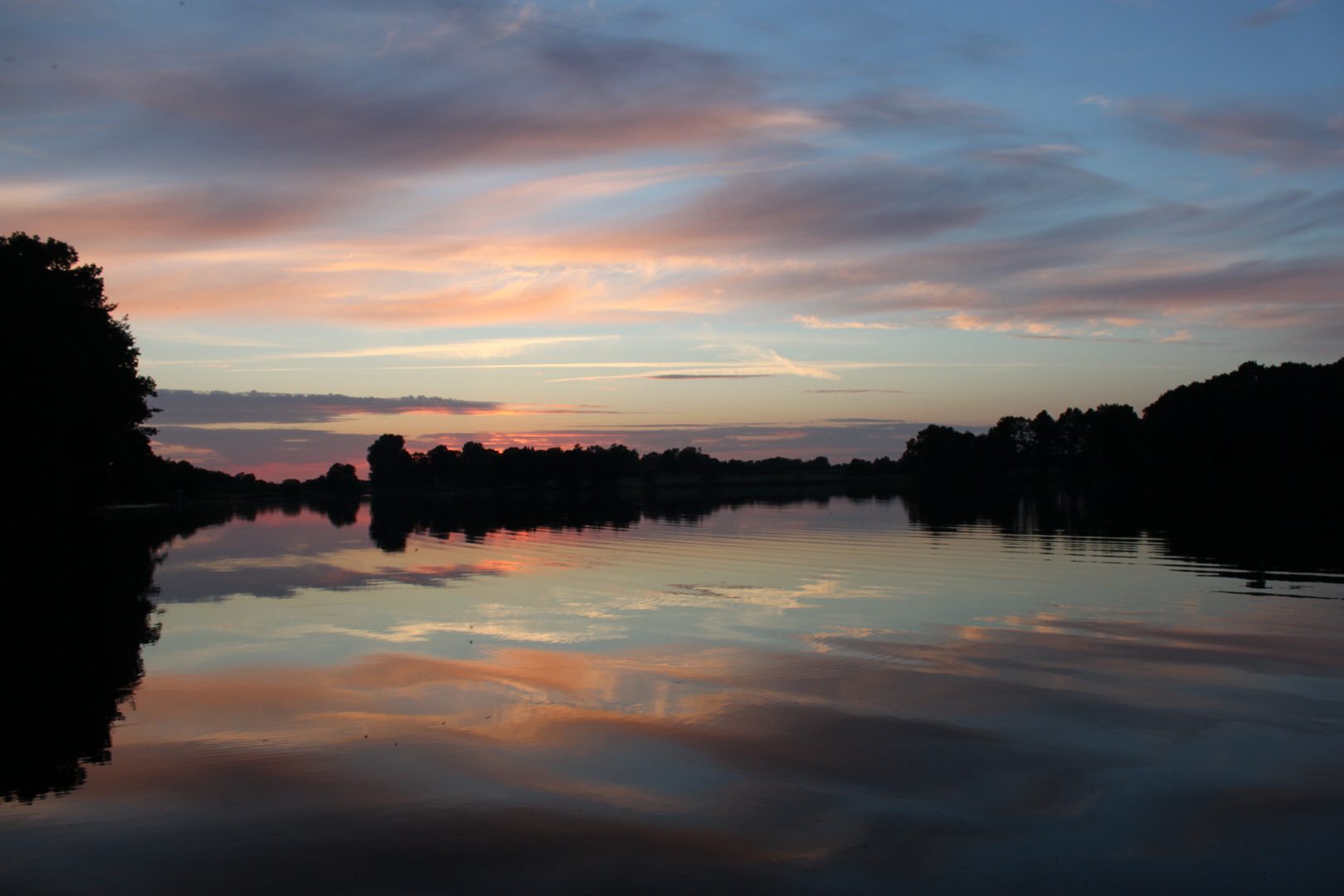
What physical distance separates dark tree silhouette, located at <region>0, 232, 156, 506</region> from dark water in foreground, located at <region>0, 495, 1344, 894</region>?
74.4ft

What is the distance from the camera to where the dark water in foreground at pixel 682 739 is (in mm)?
5617

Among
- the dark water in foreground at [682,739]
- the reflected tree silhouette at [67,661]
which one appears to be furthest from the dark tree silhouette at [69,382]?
the dark water in foreground at [682,739]

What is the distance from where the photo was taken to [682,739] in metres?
8.13

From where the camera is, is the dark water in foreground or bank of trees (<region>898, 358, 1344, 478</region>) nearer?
the dark water in foreground

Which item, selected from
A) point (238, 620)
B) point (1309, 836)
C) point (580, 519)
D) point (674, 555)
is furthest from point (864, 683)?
point (580, 519)

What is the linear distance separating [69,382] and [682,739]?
3988cm

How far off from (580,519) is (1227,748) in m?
42.9

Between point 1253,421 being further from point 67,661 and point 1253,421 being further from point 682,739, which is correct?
point 67,661

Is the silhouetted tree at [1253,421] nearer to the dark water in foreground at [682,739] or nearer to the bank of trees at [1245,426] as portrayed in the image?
the bank of trees at [1245,426]

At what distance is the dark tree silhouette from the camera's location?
117 ft

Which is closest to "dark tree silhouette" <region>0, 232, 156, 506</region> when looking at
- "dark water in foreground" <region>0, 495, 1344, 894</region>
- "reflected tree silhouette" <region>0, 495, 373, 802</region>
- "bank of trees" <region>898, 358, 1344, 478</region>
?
"reflected tree silhouette" <region>0, 495, 373, 802</region>

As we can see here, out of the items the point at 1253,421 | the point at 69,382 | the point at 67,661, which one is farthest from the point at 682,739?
the point at 1253,421

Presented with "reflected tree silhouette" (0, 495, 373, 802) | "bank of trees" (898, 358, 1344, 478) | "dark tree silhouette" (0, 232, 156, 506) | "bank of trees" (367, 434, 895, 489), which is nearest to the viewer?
"reflected tree silhouette" (0, 495, 373, 802)

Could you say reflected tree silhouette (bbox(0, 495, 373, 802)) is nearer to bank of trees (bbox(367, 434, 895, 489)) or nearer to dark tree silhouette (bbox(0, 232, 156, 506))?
dark tree silhouette (bbox(0, 232, 156, 506))
